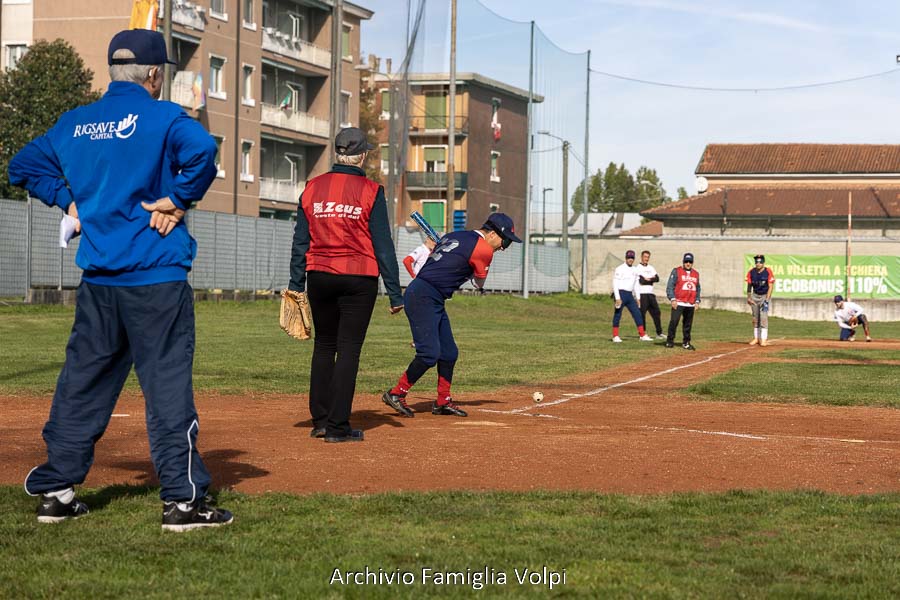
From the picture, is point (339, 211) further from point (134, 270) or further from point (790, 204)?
point (790, 204)

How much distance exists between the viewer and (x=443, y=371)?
1117 cm

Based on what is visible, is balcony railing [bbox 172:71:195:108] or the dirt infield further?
balcony railing [bbox 172:71:195:108]

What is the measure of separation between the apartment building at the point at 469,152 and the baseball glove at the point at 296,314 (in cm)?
4720

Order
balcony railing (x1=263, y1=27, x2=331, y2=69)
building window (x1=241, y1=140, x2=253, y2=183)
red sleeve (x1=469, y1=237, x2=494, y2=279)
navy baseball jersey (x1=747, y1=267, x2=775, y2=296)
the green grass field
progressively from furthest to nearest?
balcony railing (x1=263, y1=27, x2=331, y2=69) → building window (x1=241, y1=140, x2=253, y2=183) → navy baseball jersey (x1=747, y1=267, x2=775, y2=296) → red sleeve (x1=469, y1=237, x2=494, y2=279) → the green grass field

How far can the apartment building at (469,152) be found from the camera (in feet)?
197

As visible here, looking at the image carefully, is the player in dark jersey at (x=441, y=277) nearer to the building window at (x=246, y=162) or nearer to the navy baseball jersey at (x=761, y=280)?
the navy baseball jersey at (x=761, y=280)

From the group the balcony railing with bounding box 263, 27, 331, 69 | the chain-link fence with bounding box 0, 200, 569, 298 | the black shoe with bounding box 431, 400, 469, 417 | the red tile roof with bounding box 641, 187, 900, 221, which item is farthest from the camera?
the red tile roof with bounding box 641, 187, 900, 221

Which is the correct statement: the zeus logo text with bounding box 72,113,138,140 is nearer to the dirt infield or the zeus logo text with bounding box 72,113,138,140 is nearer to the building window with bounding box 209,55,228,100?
the dirt infield

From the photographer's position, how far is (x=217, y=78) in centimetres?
4747

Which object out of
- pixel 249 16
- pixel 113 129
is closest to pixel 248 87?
pixel 249 16

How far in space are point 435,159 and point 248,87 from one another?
2298cm

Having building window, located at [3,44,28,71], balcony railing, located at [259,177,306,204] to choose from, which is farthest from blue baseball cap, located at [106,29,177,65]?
balcony railing, located at [259,177,306,204]

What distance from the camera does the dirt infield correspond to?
720 centimetres

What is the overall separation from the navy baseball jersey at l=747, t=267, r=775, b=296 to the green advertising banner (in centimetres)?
2765
